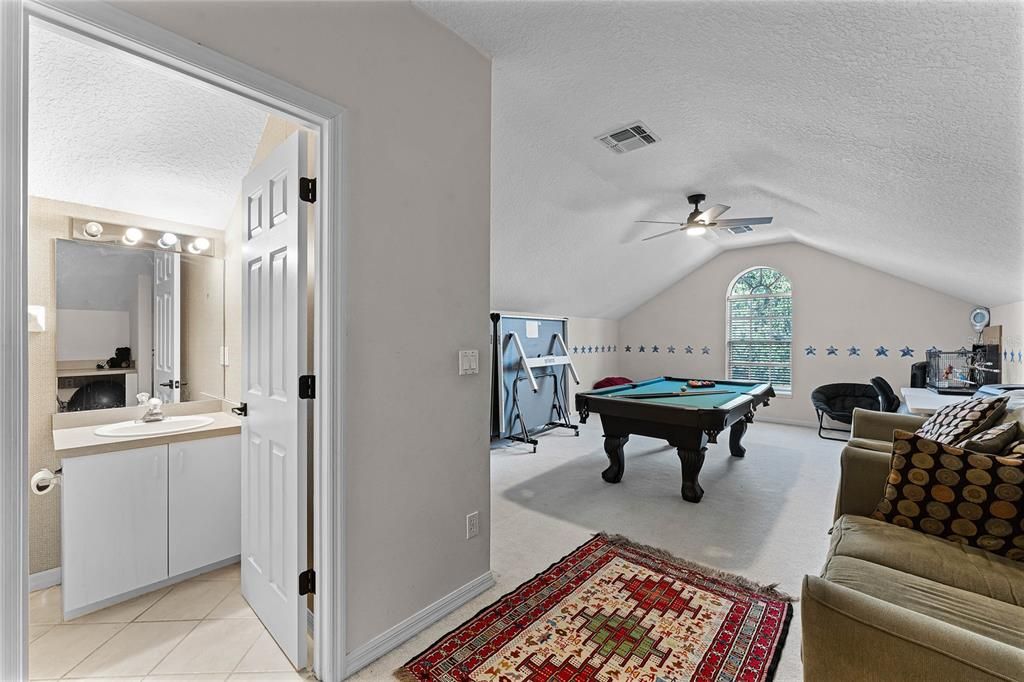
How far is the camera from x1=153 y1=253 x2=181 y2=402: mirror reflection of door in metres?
2.52

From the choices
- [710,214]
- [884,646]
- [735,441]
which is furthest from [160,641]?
[735,441]

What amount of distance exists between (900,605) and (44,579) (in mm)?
3520

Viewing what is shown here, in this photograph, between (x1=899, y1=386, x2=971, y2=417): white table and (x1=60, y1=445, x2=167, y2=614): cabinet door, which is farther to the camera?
(x1=899, y1=386, x2=971, y2=417): white table

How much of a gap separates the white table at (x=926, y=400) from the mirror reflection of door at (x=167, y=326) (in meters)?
4.84

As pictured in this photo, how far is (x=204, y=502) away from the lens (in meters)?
2.24

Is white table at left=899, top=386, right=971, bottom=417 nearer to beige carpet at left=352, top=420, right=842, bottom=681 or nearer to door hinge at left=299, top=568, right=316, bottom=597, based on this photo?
beige carpet at left=352, top=420, right=842, bottom=681

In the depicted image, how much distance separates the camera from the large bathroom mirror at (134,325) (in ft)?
7.22

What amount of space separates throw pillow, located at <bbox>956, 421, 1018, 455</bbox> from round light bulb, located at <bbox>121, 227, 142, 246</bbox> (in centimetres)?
412

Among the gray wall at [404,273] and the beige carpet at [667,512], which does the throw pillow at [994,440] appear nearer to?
the beige carpet at [667,512]

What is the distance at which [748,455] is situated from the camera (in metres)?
4.45

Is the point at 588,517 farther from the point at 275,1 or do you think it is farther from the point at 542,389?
the point at 275,1

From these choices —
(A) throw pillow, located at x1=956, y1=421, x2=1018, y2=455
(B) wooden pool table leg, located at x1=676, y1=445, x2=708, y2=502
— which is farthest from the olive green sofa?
(B) wooden pool table leg, located at x1=676, y1=445, x2=708, y2=502

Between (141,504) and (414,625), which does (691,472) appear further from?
(141,504)

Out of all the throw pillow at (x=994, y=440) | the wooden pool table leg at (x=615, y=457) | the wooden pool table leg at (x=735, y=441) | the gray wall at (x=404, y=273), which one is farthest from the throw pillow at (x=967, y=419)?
the wooden pool table leg at (x=735, y=441)
